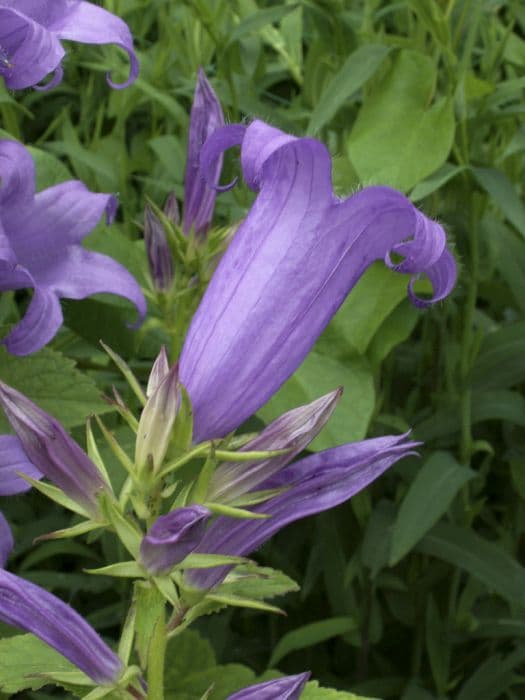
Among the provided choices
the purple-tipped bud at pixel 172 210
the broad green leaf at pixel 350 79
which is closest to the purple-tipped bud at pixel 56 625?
the purple-tipped bud at pixel 172 210

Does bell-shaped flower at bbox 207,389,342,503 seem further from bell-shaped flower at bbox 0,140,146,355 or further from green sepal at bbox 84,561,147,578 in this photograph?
bell-shaped flower at bbox 0,140,146,355

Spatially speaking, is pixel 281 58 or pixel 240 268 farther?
pixel 281 58

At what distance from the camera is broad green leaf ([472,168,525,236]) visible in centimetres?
125

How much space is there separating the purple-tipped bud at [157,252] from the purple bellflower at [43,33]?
25 cm

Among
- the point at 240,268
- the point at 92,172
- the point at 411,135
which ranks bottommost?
the point at 92,172

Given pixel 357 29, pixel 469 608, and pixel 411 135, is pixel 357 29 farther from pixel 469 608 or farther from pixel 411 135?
pixel 469 608

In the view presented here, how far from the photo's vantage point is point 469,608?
1.42 m

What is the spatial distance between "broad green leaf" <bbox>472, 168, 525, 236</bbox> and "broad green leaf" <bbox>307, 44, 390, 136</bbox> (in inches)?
6.8

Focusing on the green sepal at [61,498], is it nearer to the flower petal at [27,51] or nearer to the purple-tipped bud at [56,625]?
the purple-tipped bud at [56,625]

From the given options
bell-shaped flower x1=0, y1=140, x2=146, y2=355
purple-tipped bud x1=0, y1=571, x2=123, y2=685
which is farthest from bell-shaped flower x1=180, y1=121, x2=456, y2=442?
bell-shaped flower x1=0, y1=140, x2=146, y2=355

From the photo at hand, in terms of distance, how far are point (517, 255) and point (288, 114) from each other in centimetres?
37

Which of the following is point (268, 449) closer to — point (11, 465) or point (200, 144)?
point (11, 465)

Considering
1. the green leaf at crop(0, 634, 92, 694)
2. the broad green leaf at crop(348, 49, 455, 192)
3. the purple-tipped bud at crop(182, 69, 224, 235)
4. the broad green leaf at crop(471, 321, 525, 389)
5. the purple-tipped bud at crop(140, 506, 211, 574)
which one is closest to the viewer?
the purple-tipped bud at crop(140, 506, 211, 574)

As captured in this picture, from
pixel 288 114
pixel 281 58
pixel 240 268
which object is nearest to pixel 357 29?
pixel 288 114
